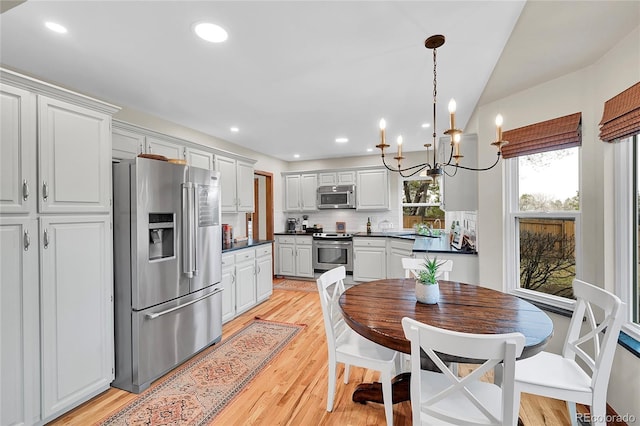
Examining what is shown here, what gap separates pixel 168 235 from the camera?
2.44 metres

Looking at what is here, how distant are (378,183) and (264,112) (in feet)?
9.31

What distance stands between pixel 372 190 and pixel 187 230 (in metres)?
3.68

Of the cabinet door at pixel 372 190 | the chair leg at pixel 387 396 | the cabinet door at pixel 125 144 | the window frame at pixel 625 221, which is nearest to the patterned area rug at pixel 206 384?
the chair leg at pixel 387 396

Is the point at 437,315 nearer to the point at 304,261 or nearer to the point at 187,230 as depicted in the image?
the point at 187,230

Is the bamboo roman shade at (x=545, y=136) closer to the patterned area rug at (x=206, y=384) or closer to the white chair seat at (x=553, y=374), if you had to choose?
Answer: the white chair seat at (x=553, y=374)

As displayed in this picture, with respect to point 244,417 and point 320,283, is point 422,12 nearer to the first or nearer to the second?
point 320,283

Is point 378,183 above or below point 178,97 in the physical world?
below

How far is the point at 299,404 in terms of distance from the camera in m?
2.00

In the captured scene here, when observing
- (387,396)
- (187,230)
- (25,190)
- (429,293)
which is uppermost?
(25,190)

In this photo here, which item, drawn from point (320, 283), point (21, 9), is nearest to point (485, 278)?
point (320, 283)

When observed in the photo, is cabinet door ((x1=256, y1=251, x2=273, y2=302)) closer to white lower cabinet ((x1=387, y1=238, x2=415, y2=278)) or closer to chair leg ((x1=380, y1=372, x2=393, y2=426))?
white lower cabinet ((x1=387, y1=238, x2=415, y2=278))

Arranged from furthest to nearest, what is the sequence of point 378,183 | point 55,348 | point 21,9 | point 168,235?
point 378,183
point 168,235
point 55,348
point 21,9

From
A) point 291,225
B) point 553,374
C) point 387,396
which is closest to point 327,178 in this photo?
point 291,225

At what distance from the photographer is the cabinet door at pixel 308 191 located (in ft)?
19.1
